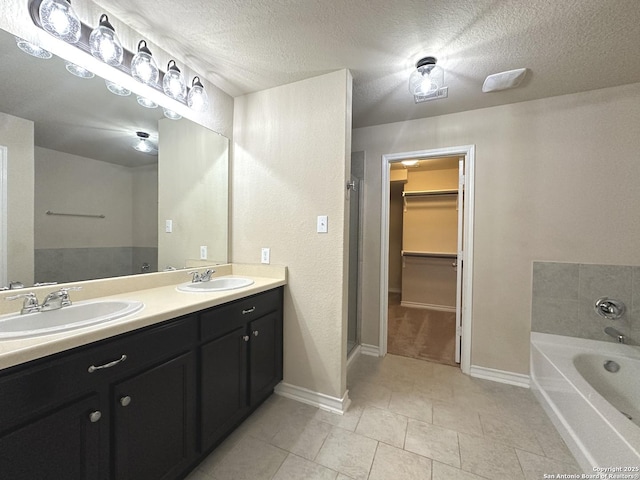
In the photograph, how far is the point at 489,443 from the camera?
1440 millimetres

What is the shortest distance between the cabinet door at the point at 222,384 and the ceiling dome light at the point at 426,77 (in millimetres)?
1939

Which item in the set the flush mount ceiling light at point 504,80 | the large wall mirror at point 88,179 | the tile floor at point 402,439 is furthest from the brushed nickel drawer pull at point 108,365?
the flush mount ceiling light at point 504,80

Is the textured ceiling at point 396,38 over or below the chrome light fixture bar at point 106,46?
over

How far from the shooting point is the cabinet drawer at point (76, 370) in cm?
68

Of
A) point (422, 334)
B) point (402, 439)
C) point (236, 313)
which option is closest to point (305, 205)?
point (236, 313)

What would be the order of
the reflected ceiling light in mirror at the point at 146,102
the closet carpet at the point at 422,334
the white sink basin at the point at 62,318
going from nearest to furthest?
the white sink basin at the point at 62,318 < the reflected ceiling light in mirror at the point at 146,102 < the closet carpet at the point at 422,334

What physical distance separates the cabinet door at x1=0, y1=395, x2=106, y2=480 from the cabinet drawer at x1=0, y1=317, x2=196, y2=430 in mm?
42

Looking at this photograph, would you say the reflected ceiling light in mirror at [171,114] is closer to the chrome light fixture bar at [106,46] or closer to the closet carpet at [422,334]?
the chrome light fixture bar at [106,46]

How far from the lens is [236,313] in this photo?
4.74ft

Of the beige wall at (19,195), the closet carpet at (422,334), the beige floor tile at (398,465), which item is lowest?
the beige floor tile at (398,465)

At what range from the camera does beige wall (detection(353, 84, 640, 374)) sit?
70.5 inches

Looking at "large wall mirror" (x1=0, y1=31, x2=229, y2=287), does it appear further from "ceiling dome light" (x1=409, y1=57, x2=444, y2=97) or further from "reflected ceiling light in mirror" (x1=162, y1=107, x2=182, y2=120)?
"ceiling dome light" (x1=409, y1=57, x2=444, y2=97)

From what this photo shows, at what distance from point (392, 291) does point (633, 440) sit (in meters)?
4.10

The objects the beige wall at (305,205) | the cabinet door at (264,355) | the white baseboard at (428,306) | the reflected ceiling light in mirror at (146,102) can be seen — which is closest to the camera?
the reflected ceiling light in mirror at (146,102)
